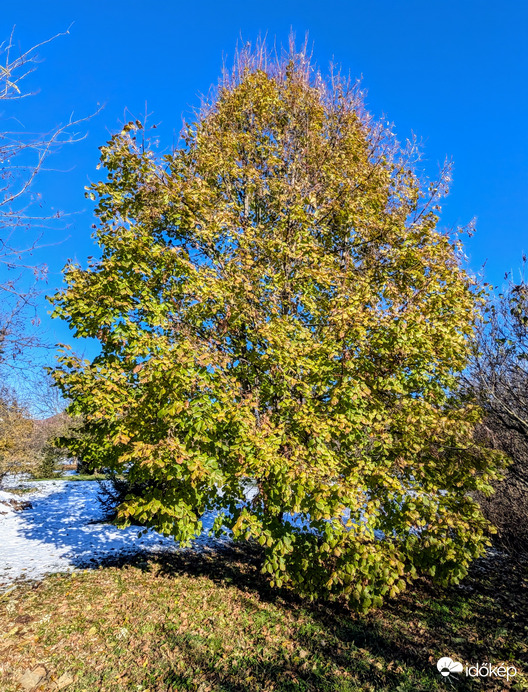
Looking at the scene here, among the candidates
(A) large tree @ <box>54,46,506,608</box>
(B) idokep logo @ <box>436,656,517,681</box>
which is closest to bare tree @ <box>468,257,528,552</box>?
(A) large tree @ <box>54,46,506,608</box>

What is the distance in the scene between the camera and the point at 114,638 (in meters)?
4.39

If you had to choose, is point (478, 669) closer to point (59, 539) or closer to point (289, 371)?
point (289, 371)

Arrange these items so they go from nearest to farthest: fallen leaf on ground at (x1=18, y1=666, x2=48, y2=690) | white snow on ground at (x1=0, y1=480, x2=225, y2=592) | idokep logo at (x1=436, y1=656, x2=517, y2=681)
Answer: fallen leaf on ground at (x1=18, y1=666, x2=48, y2=690)
idokep logo at (x1=436, y1=656, x2=517, y2=681)
white snow on ground at (x1=0, y1=480, x2=225, y2=592)

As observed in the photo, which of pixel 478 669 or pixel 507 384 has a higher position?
pixel 507 384

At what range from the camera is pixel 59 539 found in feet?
29.2

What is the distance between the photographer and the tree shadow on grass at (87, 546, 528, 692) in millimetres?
3879

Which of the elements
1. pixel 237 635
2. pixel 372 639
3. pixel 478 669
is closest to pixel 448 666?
pixel 478 669

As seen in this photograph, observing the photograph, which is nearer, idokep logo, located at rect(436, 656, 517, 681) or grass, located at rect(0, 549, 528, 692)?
grass, located at rect(0, 549, 528, 692)

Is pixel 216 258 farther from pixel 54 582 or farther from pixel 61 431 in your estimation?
pixel 61 431

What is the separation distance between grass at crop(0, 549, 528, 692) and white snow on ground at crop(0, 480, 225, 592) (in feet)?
2.92

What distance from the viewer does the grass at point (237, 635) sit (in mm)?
3811

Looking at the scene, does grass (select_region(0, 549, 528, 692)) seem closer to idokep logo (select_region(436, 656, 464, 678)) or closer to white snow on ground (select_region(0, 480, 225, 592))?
idokep logo (select_region(436, 656, 464, 678))

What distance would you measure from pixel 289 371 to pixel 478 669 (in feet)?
14.1

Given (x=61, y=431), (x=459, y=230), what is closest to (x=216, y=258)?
(x=459, y=230)
